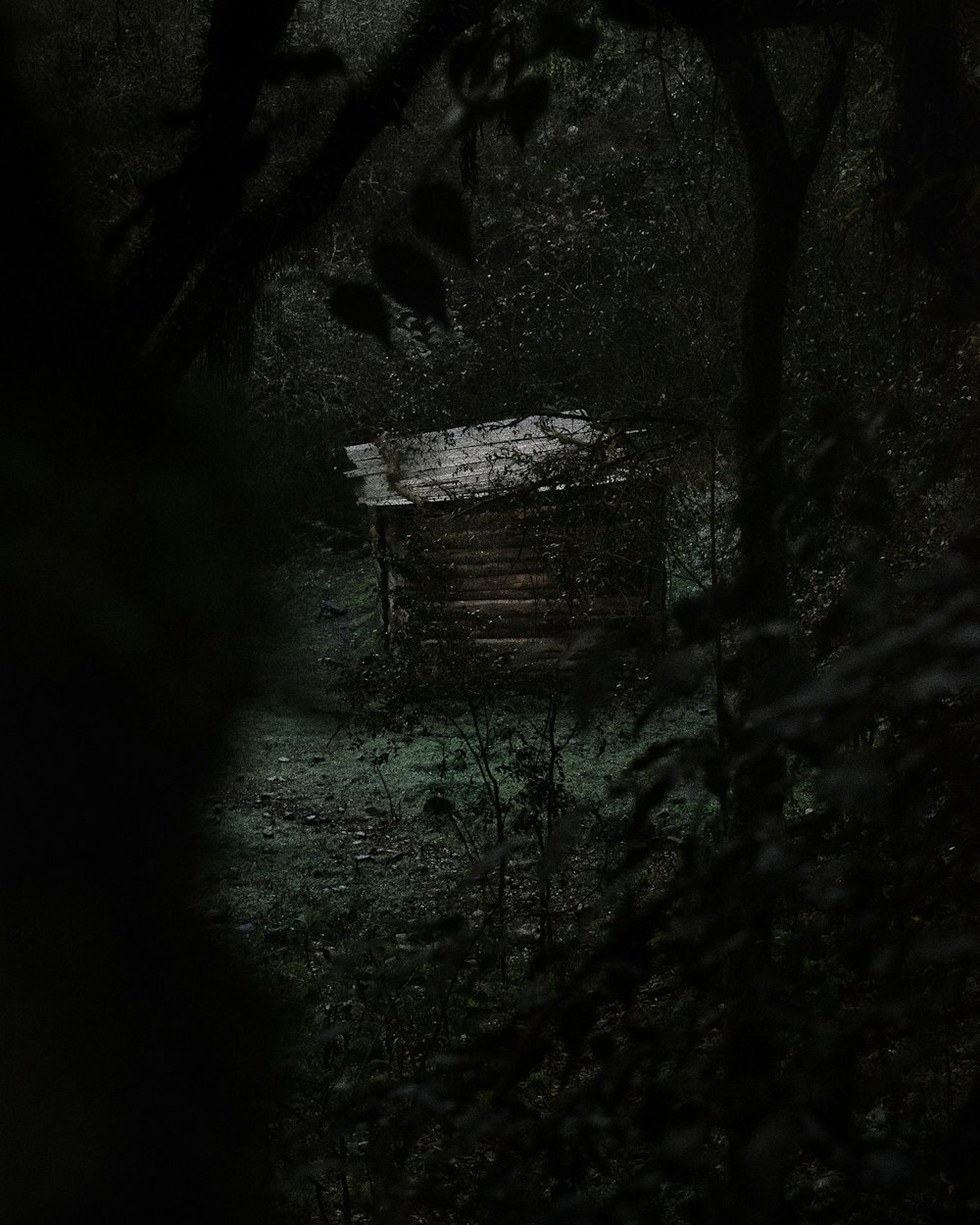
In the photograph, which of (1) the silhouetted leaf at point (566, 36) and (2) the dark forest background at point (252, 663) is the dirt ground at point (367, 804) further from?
(1) the silhouetted leaf at point (566, 36)

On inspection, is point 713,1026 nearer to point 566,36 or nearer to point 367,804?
point 566,36

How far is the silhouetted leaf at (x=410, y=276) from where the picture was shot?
4.77 ft

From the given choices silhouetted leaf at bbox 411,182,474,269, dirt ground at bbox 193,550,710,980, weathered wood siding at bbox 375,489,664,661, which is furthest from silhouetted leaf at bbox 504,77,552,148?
dirt ground at bbox 193,550,710,980

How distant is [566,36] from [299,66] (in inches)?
18.6

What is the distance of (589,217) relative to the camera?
10836 millimetres

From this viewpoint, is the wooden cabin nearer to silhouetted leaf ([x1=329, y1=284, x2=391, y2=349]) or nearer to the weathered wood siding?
the weathered wood siding

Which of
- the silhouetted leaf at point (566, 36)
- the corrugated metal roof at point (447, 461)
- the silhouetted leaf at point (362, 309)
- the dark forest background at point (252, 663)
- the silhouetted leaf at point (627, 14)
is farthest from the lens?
the corrugated metal roof at point (447, 461)

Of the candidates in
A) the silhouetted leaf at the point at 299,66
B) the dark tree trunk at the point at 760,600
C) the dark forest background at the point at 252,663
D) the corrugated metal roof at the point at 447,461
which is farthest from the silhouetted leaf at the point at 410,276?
the corrugated metal roof at the point at 447,461

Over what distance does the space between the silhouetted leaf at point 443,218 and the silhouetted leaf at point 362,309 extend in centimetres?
12

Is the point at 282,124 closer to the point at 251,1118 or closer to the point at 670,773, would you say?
the point at 670,773

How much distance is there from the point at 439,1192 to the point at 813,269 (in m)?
6.72

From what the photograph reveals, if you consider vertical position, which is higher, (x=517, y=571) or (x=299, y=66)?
(x=517, y=571)

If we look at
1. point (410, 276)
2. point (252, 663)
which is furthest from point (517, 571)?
point (252, 663)

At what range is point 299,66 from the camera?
1726 millimetres
